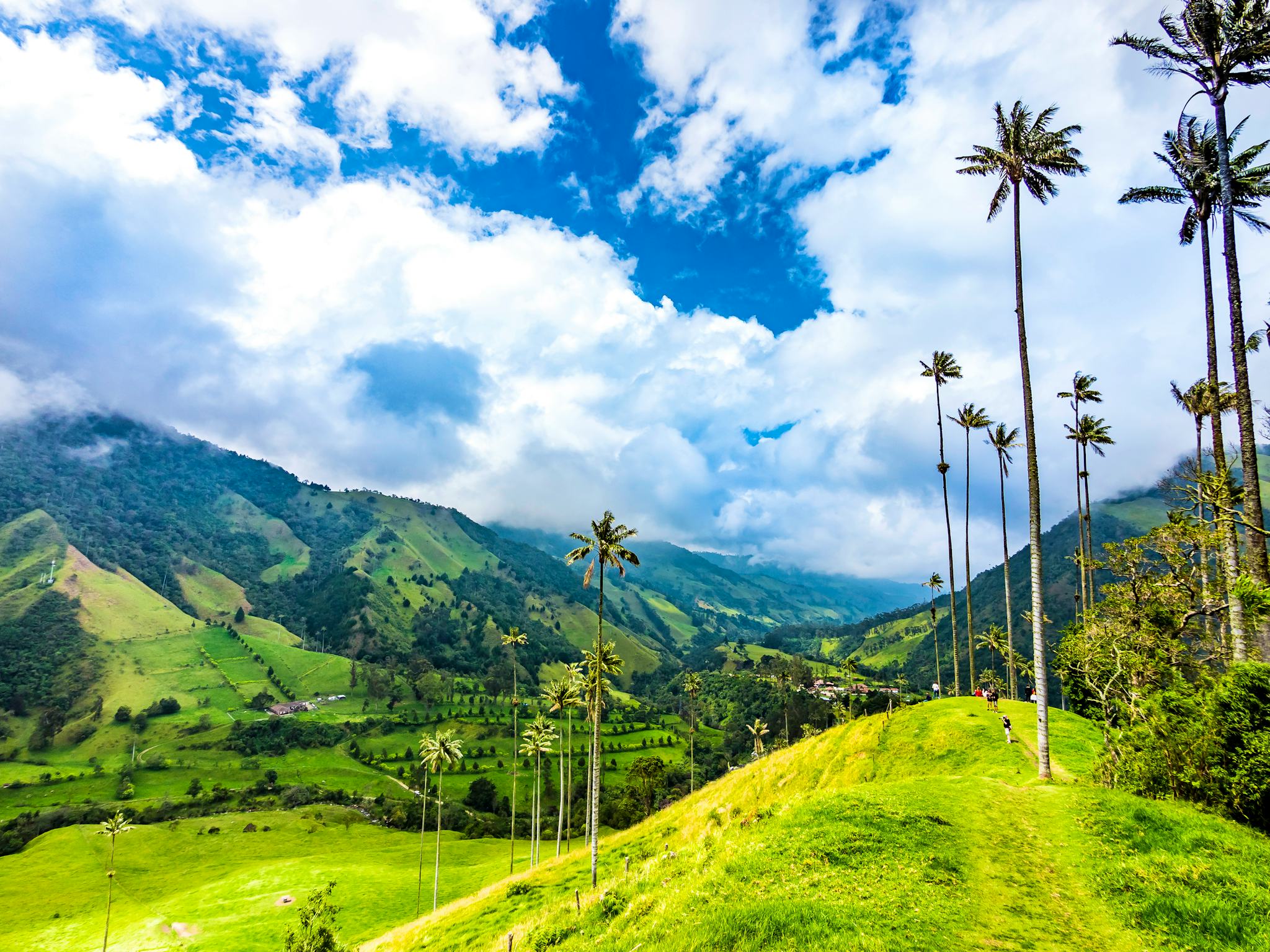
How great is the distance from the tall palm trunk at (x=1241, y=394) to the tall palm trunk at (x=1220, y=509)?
517 mm

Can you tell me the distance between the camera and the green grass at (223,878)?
3524 inches

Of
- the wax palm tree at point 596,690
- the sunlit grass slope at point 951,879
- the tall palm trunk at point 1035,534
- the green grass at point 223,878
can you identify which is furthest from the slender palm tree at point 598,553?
the green grass at point 223,878

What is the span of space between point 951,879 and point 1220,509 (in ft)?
60.0

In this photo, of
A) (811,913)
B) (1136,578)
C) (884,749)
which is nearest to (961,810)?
(811,913)

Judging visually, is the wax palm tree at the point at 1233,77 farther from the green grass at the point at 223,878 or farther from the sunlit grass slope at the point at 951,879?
the green grass at the point at 223,878

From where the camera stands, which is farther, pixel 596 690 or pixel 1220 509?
pixel 596 690

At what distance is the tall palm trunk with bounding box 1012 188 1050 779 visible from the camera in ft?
98.0

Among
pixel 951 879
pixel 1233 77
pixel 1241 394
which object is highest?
pixel 1233 77

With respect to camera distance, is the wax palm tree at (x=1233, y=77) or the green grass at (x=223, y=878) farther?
the green grass at (x=223, y=878)

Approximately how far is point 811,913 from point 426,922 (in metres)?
61.7

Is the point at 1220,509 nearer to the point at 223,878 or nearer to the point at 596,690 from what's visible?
the point at 596,690

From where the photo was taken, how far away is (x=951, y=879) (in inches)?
696

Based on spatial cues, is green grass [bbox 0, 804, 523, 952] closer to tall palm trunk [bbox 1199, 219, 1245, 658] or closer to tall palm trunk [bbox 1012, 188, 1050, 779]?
tall palm trunk [bbox 1012, 188, 1050, 779]

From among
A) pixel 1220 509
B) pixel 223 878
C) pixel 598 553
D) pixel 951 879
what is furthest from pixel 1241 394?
pixel 223 878
